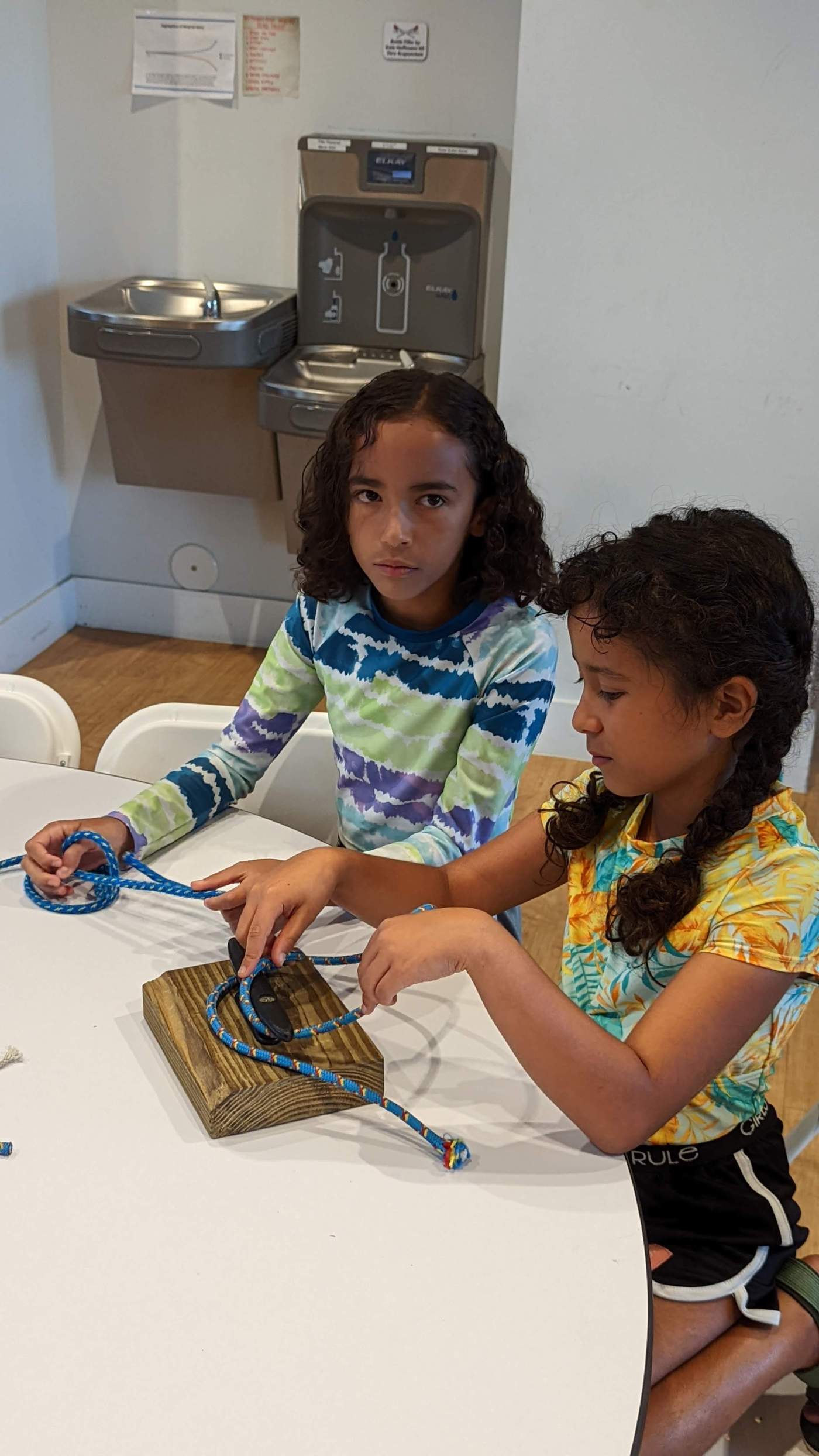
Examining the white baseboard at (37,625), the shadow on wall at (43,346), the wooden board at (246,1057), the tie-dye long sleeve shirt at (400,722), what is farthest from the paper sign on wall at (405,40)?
the wooden board at (246,1057)

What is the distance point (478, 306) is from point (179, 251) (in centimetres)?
79

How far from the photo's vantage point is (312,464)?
153 cm

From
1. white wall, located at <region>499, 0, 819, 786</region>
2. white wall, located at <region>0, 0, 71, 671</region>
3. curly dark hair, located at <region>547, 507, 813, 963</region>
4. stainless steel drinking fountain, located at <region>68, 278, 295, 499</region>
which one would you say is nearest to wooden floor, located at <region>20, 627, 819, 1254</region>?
white wall, located at <region>0, 0, 71, 671</region>

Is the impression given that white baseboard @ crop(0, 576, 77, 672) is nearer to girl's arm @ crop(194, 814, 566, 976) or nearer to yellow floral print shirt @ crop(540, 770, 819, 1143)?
girl's arm @ crop(194, 814, 566, 976)

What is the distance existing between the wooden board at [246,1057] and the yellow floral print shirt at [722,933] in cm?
22

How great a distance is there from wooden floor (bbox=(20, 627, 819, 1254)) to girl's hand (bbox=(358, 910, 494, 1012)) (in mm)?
1316

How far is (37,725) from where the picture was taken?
1703 millimetres

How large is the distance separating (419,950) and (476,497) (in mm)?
630

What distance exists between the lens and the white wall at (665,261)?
8.11 ft

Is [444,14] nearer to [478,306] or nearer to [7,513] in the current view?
[478,306]

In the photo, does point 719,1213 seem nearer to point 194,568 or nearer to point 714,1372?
point 714,1372

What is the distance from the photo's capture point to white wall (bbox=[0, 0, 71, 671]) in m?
3.14

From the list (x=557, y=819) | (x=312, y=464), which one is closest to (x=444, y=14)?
(x=312, y=464)

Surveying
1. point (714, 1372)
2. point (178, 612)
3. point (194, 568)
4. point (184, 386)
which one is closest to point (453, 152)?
point (184, 386)
